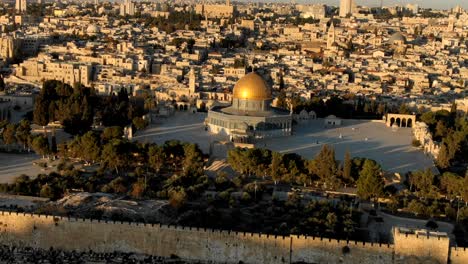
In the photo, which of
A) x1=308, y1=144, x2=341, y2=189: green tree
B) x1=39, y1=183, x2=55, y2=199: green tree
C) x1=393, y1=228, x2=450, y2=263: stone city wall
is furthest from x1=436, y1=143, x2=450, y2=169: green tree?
x1=39, y1=183, x2=55, y2=199: green tree

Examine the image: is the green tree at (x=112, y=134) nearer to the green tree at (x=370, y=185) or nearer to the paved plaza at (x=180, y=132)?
the paved plaza at (x=180, y=132)

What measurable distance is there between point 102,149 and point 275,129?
7.25 meters

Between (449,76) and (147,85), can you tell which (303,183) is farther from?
(449,76)

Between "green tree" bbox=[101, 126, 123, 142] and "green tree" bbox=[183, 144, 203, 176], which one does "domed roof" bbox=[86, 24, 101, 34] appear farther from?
"green tree" bbox=[183, 144, 203, 176]

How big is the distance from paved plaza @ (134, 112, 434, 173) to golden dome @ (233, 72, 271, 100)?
179cm

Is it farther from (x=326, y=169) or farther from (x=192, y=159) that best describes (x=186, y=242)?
(x=192, y=159)

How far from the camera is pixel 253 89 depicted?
24.6 meters

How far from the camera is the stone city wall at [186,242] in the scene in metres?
12.0

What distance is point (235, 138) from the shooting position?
73.4 ft

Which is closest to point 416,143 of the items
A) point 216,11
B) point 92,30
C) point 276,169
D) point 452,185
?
point 452,185

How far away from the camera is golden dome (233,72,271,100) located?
24.6 metres

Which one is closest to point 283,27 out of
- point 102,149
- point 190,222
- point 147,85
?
point 147,85

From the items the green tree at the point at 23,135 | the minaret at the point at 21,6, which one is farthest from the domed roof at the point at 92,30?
the green tree at the point at 23,135

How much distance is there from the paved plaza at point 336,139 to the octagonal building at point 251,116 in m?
0.41
